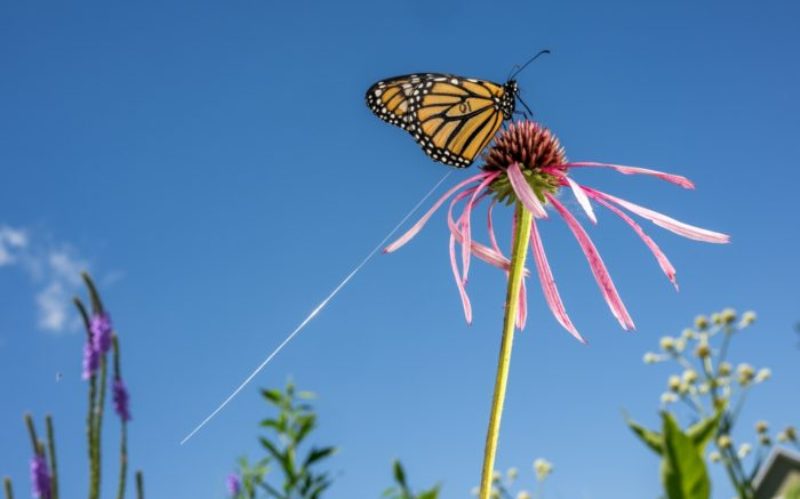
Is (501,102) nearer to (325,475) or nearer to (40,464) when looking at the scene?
(325,475)

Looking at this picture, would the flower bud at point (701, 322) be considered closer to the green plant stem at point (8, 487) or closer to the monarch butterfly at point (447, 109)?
the monarch butterfly at point (447, 109)

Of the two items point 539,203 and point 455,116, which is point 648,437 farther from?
point 455,116

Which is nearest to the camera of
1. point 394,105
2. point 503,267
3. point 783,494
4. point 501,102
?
point 783,494

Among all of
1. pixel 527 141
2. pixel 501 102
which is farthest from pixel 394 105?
pixel 527 141

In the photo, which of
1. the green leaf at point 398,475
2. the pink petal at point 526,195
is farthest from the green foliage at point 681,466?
the pink petal at point 526,195

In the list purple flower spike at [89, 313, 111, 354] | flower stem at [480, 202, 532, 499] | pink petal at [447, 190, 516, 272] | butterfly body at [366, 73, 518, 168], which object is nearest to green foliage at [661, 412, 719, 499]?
flower stem at [480, 202, 532, 499]

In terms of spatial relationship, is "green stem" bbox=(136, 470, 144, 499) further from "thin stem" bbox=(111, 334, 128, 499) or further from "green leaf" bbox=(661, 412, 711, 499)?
"green leaf" bbox=(661, 412, 711, 499)
